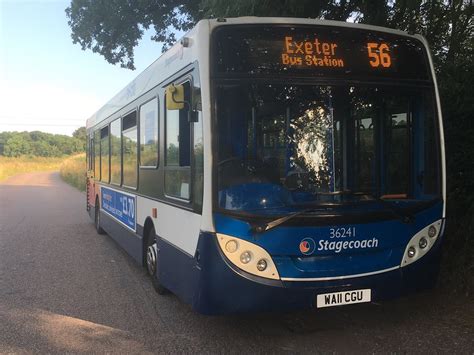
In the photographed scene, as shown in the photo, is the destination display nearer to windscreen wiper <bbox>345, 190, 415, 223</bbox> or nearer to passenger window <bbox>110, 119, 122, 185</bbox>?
windscreen wiper <bbox>345, 190, 415, 223</bbox>

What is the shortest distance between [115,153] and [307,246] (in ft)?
17.9

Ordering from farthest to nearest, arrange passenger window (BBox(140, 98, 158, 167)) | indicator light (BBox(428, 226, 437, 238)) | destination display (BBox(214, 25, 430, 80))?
1. passenger window (BBox(140, 98, 158, 167))
2. indicator light (BBox(428, 226, 437, 238))
3. destination display (BBox(214, 25, 430, 80))

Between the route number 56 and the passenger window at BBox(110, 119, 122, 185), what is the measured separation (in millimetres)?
4899

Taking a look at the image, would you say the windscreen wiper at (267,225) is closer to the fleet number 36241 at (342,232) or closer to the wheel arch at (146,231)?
the fleet number 36241 at (342,232)

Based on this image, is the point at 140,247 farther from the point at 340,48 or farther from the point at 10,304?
the point at 340,48

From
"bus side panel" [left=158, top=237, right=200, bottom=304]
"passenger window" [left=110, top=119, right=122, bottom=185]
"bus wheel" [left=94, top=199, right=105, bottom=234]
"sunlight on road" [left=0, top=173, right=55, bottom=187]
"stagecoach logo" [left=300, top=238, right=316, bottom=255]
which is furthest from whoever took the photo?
"sunlight on road" [left=0, top=173, right=55, bottom=187]

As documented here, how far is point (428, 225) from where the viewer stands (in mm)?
4535

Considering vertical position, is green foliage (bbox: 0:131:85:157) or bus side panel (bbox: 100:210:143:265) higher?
green foliage (bbox: 0:131:85:157)

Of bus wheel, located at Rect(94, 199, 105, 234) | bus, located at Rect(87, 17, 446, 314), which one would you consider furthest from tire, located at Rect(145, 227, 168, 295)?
bus wheel, located at Rect(94, 199, 105, 234)

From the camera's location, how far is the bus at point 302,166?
4.02 metres

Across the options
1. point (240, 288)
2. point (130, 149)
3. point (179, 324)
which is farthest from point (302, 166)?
point (130, 149)

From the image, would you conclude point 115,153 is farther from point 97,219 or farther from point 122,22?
point 122,22

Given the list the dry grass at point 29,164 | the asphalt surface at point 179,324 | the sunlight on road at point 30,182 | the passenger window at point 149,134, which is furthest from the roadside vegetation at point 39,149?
the asphalt surface at point 179,324

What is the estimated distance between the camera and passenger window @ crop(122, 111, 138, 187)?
23.2 ft
